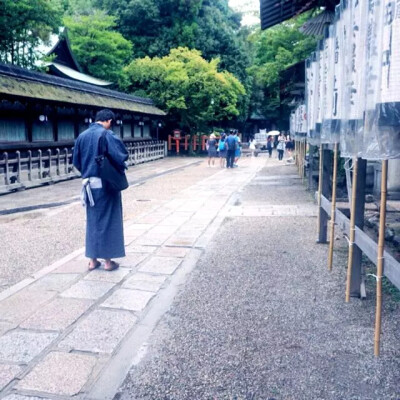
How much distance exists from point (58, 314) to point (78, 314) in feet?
0.57

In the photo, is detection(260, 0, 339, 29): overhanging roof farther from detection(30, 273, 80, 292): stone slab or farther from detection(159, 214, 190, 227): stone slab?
detection(30, 273, 80, 292): stone slab

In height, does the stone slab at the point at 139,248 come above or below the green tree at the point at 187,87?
below

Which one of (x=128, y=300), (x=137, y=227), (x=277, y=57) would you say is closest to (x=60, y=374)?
(x=128, y=300)

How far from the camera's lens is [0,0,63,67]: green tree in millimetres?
15583

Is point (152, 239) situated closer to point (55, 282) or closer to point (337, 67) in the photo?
point (55, 282)

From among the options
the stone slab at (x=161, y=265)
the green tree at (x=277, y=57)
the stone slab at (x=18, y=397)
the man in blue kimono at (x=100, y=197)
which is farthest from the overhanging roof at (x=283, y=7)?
the stone slab at (x=18, y=397)

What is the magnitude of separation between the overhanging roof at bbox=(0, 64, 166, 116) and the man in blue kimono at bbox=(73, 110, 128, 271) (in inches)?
353

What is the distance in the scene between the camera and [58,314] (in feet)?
12.9

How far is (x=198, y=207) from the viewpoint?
978 centimetres

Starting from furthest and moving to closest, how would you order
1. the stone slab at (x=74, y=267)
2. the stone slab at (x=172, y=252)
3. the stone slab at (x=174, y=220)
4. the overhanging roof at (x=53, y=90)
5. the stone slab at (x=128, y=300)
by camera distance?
1. the overhanging roof at (x=53, y=90)
2. the stone slab at (x=174, y=220)
3. the stone slab at (x=172, y=252)
4. the stone slab at (x=74, y=267)
5. the stone slab at (x=128, y=300)

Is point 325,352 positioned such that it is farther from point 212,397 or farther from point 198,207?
point 198,207

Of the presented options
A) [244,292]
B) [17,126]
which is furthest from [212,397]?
[17,126]

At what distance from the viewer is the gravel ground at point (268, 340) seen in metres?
2.83

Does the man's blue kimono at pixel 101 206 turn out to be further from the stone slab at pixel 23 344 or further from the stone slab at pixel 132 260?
the stone slab at pixel 23 344
